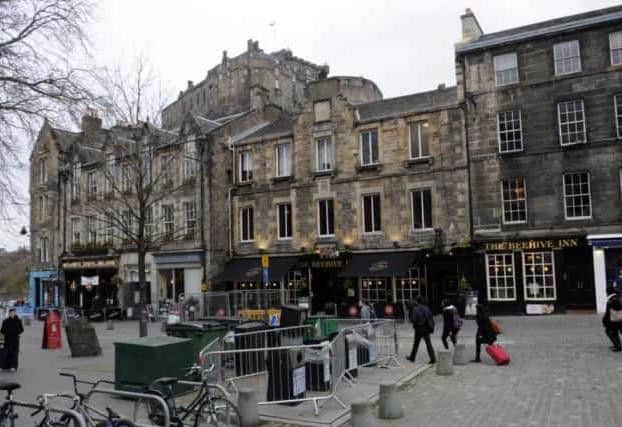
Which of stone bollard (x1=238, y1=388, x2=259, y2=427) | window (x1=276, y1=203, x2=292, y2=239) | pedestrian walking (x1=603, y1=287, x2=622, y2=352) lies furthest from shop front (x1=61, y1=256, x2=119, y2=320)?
stone bollard (x1=238, y1=388, x2=259, y2=427)

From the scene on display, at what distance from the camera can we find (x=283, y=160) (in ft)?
109

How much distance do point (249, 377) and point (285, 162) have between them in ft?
72.7

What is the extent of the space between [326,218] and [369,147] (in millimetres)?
4373

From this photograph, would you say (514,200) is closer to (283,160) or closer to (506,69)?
(506,69)

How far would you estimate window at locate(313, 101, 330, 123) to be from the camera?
1238 inches

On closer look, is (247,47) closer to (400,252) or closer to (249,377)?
(400,252)

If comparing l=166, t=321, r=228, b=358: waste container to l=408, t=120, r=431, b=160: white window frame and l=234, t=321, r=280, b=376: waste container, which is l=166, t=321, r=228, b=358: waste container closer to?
l=234, t=321, r=280, b=376: waste container

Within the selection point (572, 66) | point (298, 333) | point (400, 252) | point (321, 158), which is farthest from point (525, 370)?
point (321, 158)

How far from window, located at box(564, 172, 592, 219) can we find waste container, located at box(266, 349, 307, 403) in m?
19.1

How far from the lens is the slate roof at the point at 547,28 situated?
2534cm

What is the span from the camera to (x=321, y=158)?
104 feet

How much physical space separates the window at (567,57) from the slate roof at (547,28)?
65cm

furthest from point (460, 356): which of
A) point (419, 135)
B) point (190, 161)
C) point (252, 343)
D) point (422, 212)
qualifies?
point (190, 161)

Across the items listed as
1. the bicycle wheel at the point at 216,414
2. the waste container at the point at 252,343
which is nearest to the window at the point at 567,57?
the waste container at the point at 252,343
